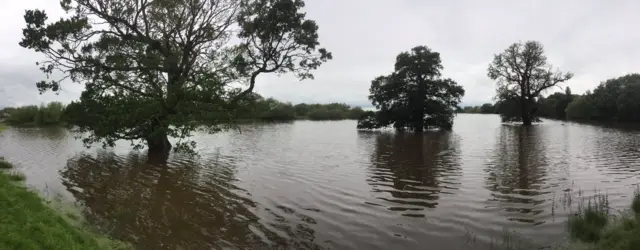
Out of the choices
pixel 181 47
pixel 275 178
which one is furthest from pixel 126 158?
pixel 275 178

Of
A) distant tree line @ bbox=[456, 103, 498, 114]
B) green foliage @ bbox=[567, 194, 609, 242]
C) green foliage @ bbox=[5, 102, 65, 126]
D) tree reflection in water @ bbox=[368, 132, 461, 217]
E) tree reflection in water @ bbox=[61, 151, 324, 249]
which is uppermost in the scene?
distant tree line @ bbox=[456, 103, 498, 114]

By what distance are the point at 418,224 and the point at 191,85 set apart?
1323 centimetres

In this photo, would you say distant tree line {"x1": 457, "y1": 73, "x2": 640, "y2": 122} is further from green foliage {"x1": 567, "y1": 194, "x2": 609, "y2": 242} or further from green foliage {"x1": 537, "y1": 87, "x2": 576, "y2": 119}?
green foliage {"x1": 567, "y1": 194, "x2": 609, "y2": 242}

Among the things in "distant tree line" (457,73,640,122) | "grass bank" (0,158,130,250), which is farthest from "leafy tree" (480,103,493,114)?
"grass bank" (0,158,130,250)

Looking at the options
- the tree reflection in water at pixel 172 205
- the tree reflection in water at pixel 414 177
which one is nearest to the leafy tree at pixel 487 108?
the tree reflection in water at pixel 414 177

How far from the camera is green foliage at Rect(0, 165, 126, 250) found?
205 inches

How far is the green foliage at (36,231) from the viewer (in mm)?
5205

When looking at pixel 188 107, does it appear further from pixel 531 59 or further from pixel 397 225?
pixel 531 59

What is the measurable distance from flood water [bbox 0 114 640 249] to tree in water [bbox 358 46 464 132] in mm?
21002

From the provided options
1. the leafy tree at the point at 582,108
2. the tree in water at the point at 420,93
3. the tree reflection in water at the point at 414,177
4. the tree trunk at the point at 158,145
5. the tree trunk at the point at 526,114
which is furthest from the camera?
the leafy tree at the point at 582,108

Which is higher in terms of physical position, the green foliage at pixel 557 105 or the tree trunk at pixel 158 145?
the green foliage at pixel 557 105

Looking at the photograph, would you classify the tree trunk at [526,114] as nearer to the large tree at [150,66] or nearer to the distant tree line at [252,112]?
the distant tree line at [252,112]

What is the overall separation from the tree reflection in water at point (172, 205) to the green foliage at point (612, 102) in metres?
59.6

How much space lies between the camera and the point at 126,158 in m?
18.7
